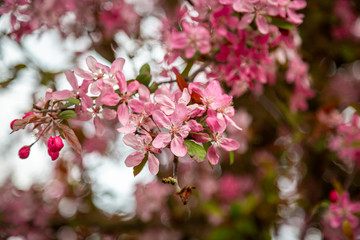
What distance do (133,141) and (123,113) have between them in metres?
0.08

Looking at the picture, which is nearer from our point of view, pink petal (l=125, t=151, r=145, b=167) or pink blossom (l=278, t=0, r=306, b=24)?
pink petal (l=125, t=151, r=145, b=167)

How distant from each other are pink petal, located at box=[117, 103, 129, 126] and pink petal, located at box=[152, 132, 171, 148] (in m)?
0.09

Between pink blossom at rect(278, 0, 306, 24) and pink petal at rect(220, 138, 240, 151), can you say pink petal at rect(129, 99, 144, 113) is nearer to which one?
pink petal at rect(220, 138, 240, 151)

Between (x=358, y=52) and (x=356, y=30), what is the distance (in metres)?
0.25

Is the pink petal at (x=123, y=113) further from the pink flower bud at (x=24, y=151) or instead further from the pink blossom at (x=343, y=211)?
the pink blossom at (x=343, y=211)

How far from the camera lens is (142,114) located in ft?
2.56

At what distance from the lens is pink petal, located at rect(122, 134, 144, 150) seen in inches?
28.9

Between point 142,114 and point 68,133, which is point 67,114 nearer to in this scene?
point 68,133

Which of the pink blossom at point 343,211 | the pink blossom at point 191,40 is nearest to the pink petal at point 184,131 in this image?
the pink blossom at point 191,40

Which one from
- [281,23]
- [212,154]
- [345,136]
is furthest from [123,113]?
[345,136]

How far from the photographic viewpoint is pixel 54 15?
144 cm

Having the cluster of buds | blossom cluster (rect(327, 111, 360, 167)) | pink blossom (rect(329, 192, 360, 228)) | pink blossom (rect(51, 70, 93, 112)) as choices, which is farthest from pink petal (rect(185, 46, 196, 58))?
blossom cluster (rect(327, 111, 360, 167))

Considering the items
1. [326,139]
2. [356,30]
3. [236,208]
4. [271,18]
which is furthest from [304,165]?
[271,18]

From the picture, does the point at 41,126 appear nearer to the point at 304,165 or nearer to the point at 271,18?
the point at 271,18
